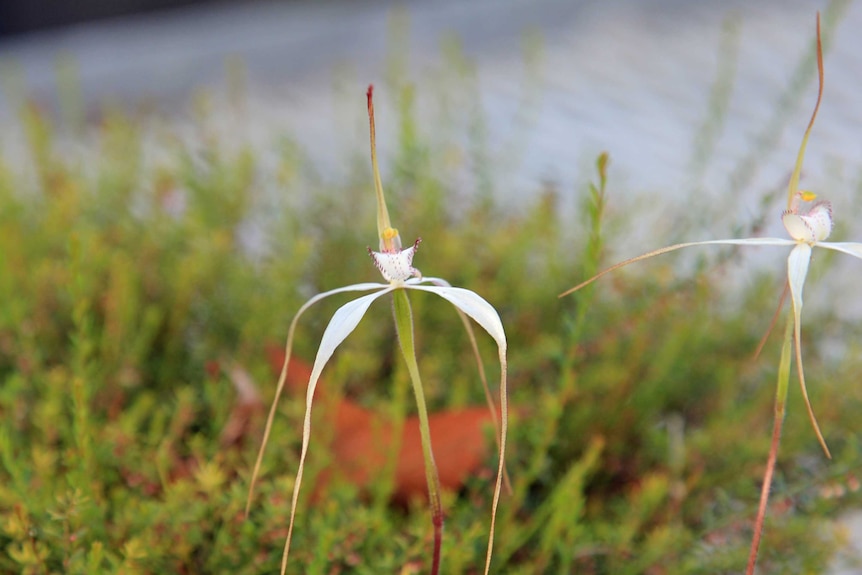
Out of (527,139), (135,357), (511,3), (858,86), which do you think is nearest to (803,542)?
(135,357)

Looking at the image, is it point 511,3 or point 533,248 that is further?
point 511,3

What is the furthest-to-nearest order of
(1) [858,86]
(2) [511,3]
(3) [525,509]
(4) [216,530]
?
(2) [511,3] < (1) [858,86] < (3) [525,509] < (4) [216,530]

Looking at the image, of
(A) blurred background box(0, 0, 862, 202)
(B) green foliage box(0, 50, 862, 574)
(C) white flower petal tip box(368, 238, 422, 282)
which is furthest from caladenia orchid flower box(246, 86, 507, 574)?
(A) blurred background box(0, 0, 862, 202)

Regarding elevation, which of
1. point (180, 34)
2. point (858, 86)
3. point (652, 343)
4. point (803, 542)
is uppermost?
point (180, 34)

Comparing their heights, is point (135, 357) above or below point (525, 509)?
above

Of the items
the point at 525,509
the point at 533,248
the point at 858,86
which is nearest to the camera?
the point at 525,509

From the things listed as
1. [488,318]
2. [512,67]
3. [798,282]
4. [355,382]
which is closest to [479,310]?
[488,318]

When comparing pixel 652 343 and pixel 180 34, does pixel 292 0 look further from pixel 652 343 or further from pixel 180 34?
pixel 652 343
